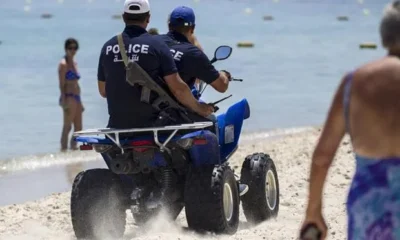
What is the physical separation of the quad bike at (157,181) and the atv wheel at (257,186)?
42 cm

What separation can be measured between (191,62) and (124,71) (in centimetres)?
50

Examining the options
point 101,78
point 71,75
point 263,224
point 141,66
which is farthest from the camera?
point 71,75

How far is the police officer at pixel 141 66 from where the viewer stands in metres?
7.06

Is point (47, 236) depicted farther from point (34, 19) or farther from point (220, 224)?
point (34, 19)

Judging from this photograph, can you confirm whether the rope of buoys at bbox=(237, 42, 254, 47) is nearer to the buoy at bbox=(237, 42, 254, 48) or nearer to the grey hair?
the buoy at bbox=(237, 42, 254, 48)

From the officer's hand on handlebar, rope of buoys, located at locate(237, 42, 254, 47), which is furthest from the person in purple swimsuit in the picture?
rope of buoys, located at locate(237, 42, 254, 47)

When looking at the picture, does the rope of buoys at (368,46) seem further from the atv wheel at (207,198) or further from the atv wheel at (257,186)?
the atv wheel at (207,198)

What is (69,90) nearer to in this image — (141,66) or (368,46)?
(141,66)

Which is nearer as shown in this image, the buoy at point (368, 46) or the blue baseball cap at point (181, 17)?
the blue baseball cap at point (181, 17)

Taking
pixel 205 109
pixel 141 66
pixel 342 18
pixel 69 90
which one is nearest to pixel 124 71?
pixel 141 66

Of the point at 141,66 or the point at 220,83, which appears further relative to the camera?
the point at 220,83

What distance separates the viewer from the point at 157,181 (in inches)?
290

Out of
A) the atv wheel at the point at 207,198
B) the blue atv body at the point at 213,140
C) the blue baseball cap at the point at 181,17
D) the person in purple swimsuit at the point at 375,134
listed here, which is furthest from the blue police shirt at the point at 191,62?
the person in purple swimsuit at the point at 375,134

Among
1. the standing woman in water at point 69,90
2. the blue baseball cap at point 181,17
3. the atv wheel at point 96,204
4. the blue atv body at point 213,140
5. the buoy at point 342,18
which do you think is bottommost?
the buoy at point 342,18
